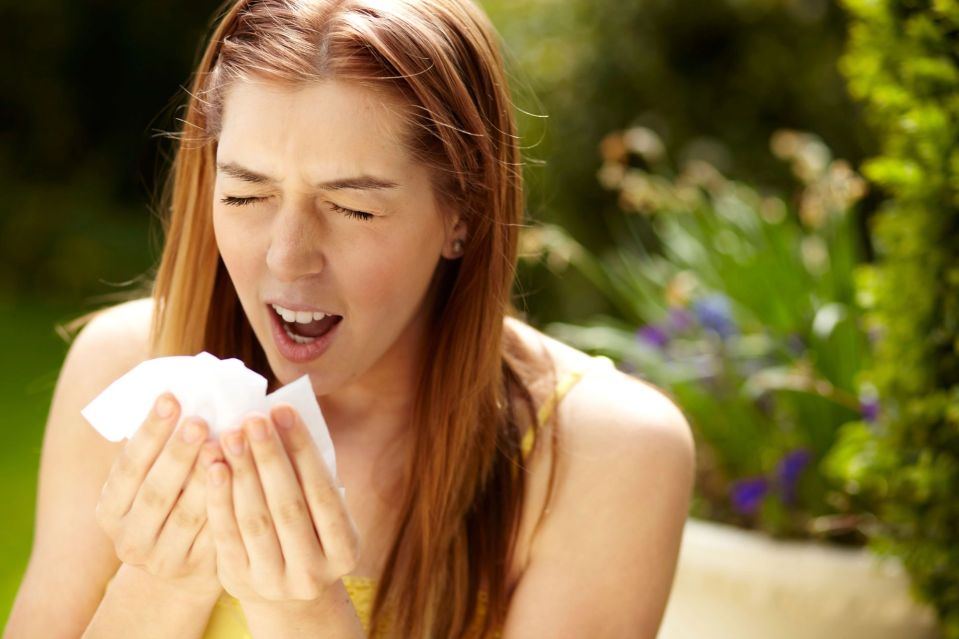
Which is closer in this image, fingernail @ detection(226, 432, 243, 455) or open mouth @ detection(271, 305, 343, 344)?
fingernail @ detection(226, 432, 243, 455)

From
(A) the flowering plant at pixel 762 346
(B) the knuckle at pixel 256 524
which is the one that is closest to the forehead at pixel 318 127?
(B) the knuckle at pixel 256 524

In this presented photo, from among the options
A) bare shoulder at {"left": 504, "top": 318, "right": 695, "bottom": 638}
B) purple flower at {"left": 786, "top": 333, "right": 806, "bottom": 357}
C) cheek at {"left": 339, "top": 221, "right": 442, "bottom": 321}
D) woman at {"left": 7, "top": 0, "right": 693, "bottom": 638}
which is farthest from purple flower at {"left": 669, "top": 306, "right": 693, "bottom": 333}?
cheek at {"left": 339, "top": 221, "right": 442, "bottom": 321}

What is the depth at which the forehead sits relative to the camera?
1865mm

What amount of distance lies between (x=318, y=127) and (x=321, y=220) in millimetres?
158

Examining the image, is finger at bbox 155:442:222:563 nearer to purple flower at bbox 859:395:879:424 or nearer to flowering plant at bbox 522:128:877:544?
flowering plant at bbox 522:128:877:544

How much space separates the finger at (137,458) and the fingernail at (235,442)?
10cm

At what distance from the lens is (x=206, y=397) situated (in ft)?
5.50

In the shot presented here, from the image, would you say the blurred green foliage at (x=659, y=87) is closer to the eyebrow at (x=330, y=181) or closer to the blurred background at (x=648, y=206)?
the blurred background at (x=648, y=206)

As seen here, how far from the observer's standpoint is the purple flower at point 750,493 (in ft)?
11.0

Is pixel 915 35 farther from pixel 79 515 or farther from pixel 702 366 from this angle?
pixel 79 515

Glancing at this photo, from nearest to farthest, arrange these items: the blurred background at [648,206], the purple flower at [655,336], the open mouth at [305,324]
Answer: the open mouth at [305,324] → the blurred background at [648,206] → the purple flower at [655,336]

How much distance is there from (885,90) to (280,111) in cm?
156

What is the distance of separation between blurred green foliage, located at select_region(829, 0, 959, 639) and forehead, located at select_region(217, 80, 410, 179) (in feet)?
4.31

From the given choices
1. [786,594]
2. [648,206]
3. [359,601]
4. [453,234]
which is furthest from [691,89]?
[359,601]
